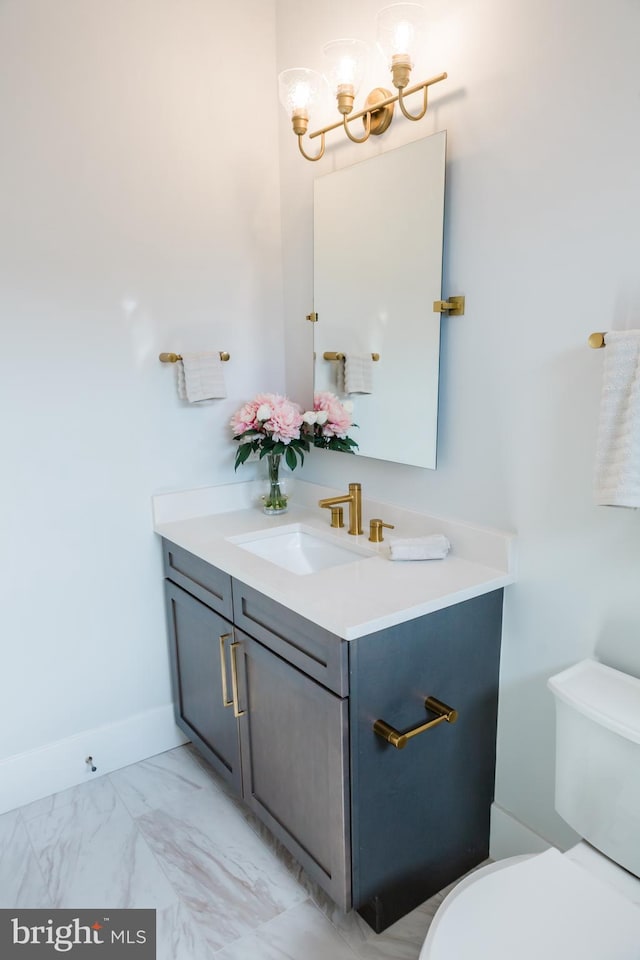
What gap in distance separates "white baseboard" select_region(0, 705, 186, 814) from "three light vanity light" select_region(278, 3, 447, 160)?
2006mm

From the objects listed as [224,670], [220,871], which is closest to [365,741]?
[224,670]

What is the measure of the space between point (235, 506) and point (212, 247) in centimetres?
93

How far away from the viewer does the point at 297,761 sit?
1508mm

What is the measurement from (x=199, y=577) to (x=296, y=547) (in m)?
0.34

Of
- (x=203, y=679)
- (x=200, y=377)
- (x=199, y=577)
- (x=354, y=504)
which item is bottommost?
(x=203, y=679)

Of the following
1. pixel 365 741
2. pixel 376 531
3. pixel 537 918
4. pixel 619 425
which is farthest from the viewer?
pixel 376 531

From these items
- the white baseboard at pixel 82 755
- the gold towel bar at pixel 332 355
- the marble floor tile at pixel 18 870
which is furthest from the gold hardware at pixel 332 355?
the marble floor tile at pixel 18 870

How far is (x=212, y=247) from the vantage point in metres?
2.11

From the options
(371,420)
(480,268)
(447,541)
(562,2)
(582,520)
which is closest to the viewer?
(562,2)

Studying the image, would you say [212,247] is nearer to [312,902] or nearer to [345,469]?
[345,469]

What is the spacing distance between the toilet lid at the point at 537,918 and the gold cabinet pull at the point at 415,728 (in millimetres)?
282

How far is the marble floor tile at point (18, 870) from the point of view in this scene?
160 cm

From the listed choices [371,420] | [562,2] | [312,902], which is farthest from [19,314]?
[312,902]

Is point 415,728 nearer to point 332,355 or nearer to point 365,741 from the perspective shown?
point 365,741
